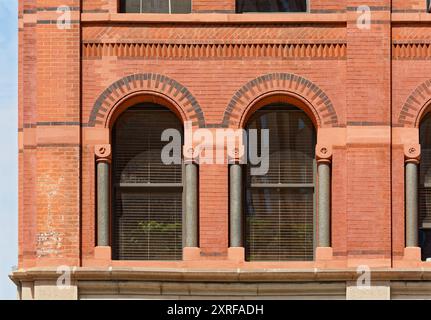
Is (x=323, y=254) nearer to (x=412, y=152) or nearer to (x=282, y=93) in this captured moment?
(x=412, y=152)

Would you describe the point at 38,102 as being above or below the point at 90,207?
above

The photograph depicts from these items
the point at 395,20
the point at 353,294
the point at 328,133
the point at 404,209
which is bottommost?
the point at 353,294

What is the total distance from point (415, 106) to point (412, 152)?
2.77 feet

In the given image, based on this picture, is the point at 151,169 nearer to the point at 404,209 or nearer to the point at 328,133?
the point at 328,133

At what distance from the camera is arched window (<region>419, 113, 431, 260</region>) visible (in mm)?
21734

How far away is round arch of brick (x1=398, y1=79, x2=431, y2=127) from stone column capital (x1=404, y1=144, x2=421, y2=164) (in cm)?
39

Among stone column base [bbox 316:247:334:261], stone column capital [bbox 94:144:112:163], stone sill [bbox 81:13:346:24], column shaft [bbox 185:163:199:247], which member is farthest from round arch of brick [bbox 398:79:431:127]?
stone column capital [bbox 94:144:112:163]

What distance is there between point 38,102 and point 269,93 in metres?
4.14

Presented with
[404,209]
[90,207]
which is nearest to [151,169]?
[90,207]

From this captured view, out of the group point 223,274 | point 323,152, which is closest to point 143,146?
point 223,274

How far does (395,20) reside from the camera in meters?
21.9

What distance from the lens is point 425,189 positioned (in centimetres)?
2192

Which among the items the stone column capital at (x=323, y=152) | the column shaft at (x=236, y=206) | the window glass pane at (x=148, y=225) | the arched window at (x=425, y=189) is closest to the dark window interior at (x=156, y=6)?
the column shaft at (x=236, y=206)

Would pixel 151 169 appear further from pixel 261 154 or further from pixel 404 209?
pixel 404 209
